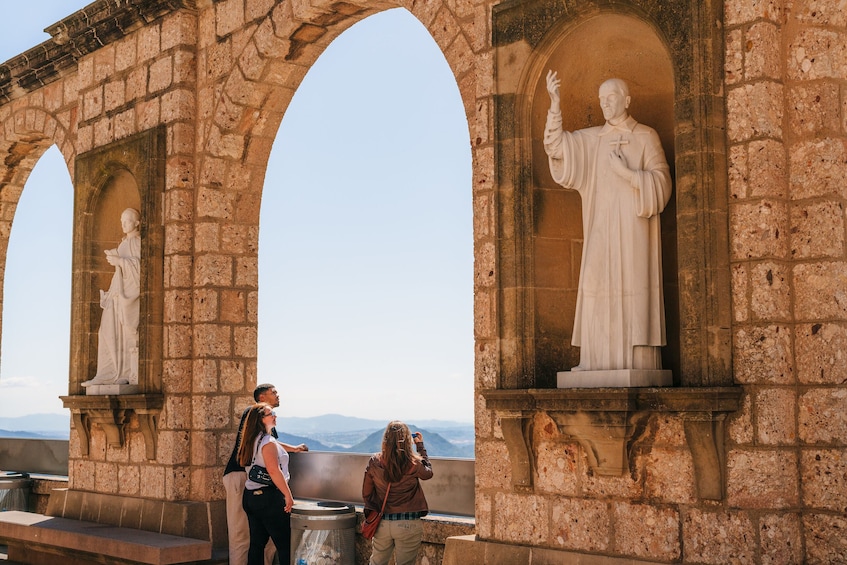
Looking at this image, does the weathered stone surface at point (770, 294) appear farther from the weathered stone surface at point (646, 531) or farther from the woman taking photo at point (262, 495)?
the woman taking photo at point (262, 495)

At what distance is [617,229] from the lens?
5188 mm

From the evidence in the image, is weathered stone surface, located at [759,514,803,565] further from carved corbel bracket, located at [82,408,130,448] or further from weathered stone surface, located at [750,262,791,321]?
carved corbel bracket, located at [82,408,130,448]

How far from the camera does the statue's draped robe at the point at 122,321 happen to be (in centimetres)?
858

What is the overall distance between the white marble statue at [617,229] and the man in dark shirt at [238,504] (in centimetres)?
240

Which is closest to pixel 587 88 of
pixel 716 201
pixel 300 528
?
pixel 716 201

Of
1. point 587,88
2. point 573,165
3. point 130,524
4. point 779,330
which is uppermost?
point 587,88

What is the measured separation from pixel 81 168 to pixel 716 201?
20.4 feet

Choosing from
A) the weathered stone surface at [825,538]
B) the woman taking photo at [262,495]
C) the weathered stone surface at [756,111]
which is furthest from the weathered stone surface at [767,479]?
the woman taking photo at [262,495]

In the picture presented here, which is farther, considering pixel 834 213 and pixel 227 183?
pixel 227 183

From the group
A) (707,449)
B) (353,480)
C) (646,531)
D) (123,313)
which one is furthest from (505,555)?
(123,313)

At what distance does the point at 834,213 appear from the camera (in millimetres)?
4684

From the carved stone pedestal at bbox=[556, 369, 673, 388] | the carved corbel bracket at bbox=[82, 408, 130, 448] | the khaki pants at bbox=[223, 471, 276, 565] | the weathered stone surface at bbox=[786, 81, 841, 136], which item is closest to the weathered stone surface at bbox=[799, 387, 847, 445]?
the carved stone pedestal at bbox=[556, 369, 673, 388]

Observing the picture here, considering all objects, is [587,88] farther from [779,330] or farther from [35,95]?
[35,95]

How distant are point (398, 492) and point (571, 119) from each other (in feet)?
7.12
